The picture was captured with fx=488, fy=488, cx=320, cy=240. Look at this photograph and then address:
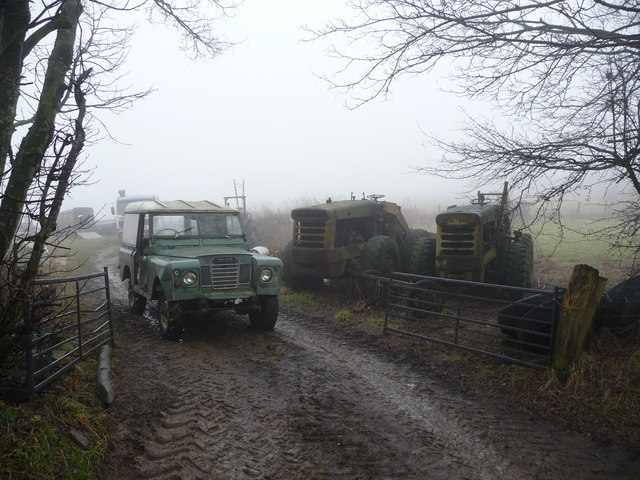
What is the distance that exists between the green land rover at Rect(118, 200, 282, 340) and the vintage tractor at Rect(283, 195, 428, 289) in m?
1.76

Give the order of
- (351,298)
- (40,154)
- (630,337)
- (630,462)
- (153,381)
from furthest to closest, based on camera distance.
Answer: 1. (351,298)
2. (630,337)
3. (153,381)
4. (40,154)
5. (630,462)

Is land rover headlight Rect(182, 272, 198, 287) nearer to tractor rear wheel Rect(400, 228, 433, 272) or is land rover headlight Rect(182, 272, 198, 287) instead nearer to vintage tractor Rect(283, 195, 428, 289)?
vintage tractor Rect(283, 195, 428, 289)

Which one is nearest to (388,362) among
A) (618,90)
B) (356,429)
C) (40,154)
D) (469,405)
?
(469,405)

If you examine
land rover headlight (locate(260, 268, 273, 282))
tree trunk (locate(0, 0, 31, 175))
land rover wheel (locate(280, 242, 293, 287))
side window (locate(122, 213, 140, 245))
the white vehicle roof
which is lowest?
land rover wheel (locate(280, 242, 293, 287))

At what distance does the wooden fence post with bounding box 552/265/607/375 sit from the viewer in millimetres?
5312

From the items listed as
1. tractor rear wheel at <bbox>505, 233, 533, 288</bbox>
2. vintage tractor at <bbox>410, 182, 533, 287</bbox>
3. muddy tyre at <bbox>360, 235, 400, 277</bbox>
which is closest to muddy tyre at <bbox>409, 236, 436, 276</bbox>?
vintage tractor at <bbox>410, 182, 533, 287</bbox>

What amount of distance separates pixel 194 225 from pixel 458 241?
4.95m

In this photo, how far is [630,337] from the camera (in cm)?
602

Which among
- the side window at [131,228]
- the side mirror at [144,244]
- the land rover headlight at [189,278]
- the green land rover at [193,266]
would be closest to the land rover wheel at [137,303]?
the green land rover at [193,266]

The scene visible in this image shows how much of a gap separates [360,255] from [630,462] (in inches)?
271

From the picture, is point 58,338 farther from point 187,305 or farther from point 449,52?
point 449,52

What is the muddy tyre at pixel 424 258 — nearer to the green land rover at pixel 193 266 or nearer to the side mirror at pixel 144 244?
the green land rover at pixel 193 266

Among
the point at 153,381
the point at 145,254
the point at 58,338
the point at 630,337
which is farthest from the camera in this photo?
the point at 145,254

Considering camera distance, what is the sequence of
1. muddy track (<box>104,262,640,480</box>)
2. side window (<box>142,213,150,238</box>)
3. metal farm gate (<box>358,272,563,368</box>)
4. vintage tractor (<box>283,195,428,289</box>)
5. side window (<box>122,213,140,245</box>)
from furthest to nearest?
1. vintage tractor (<box>283,195,428,289</box>)
2. side window (<box>122,213,140,245</box>)
3. side window (<box>142,213,150,238</box>)
4. metal farm gate (<box>358,272,563,368</box>)
5. muddy track (<box>104,262,640,480</box>)
